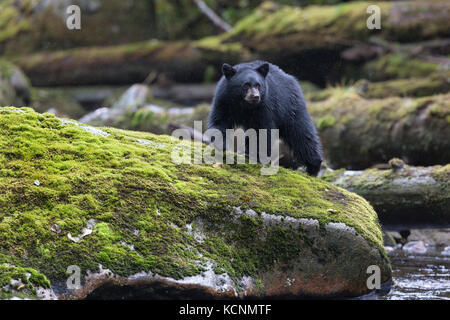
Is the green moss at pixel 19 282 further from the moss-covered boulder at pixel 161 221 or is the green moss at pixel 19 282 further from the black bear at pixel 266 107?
the black bear at pixel 266 107

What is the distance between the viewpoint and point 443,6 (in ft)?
40.2

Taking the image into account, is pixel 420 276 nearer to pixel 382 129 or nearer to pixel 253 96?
pixel 253 96

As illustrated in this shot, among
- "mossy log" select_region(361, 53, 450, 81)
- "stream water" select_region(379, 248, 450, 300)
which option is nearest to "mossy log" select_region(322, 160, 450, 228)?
→ "stream water" select_region(379, 248, 450, 300)

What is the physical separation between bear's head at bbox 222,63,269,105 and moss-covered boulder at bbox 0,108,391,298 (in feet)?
3.56

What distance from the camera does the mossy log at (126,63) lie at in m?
14.7

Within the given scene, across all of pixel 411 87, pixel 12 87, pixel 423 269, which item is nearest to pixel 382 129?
pixel 411 87

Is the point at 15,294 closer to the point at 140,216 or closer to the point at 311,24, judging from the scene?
the point at 140,216

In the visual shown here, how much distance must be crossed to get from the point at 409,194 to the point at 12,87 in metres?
9.93

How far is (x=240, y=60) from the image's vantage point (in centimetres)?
1384

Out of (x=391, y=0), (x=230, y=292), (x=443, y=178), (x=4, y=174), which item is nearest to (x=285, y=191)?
(x=230, y=292)

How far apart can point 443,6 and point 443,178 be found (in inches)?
279

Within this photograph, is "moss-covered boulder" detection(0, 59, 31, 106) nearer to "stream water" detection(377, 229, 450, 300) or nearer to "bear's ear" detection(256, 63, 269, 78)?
"bear's ear" detection(256, 63, 269, 78)

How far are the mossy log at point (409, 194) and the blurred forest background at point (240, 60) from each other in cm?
219

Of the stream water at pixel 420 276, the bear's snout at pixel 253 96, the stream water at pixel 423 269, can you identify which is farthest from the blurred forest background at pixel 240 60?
the stream water at pixel 420 276
